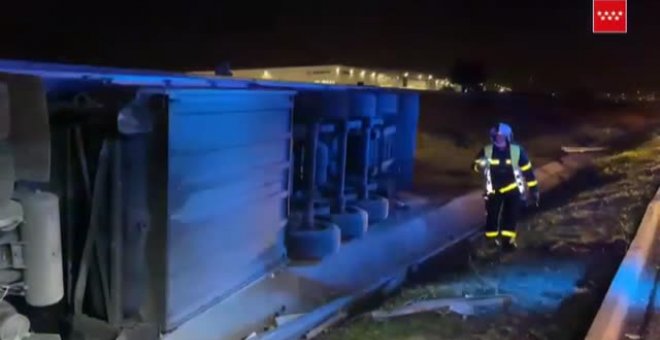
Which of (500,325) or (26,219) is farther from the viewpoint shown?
(500,325)

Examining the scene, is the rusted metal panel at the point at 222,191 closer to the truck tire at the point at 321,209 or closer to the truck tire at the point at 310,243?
the truck tire at the point at 310,243

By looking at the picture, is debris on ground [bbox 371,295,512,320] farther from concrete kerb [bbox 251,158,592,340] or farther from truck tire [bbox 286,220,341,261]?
truck tire [bbox 286,220,341,261]

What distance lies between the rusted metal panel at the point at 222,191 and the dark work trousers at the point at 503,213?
338cm

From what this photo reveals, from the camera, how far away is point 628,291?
21.1 feet

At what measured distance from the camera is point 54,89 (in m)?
4.12

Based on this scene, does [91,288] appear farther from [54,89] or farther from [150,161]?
[54,89]

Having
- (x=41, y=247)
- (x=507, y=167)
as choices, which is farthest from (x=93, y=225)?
Answer: (x=507, y=167)

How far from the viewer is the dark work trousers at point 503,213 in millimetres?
9148

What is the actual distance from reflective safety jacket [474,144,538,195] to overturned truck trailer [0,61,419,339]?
2.80 m

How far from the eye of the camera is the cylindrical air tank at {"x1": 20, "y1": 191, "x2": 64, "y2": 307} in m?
3.71

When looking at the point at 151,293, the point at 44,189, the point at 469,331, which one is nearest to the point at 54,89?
the point at 44,189

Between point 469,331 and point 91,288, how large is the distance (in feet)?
10.1

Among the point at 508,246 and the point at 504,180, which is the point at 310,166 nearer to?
the point at 504,180

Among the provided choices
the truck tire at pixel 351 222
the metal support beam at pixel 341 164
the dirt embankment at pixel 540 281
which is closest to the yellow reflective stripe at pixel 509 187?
the dirt embankment at pixel 540 281
